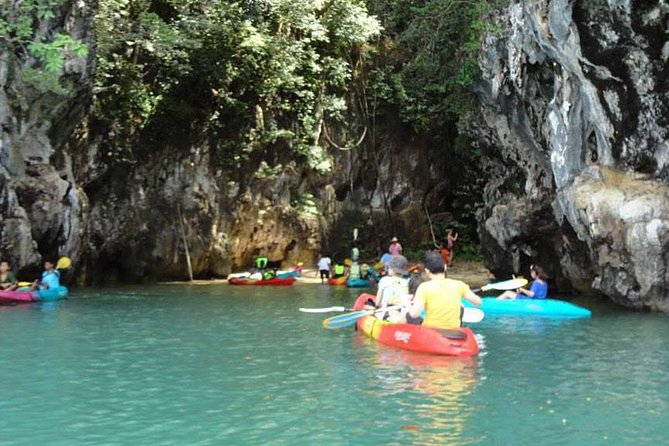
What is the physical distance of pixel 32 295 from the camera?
1677cm

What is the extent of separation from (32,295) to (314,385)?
1063 cm

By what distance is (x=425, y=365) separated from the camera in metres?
9.09

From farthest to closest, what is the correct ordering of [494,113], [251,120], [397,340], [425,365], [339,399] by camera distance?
[251,120]
[494,113]
[397,340]
[425,365]
[339,399]

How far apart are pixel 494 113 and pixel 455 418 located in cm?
1740

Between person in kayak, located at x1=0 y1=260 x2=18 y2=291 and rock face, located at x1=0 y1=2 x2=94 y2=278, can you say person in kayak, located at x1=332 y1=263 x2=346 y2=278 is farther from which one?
person in kayak, located at x1=0 y1=260 x2=18 y2=291

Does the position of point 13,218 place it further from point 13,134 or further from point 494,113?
point 494,113

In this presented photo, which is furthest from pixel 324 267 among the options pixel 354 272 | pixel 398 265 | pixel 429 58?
pixel 398 265

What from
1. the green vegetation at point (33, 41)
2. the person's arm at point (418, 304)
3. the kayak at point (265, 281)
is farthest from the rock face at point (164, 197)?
the person's arm at point (418, 304)

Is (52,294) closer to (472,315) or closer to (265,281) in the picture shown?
(265,281)

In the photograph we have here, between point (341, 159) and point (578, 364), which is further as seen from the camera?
point (341, 159)

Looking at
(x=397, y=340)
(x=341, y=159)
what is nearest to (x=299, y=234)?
(x=341, y=159)

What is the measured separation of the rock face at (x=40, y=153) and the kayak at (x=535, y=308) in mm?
10489

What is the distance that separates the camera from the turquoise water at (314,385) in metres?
6.23

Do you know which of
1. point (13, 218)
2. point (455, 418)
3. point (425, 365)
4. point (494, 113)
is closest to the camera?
point (455, 418)
